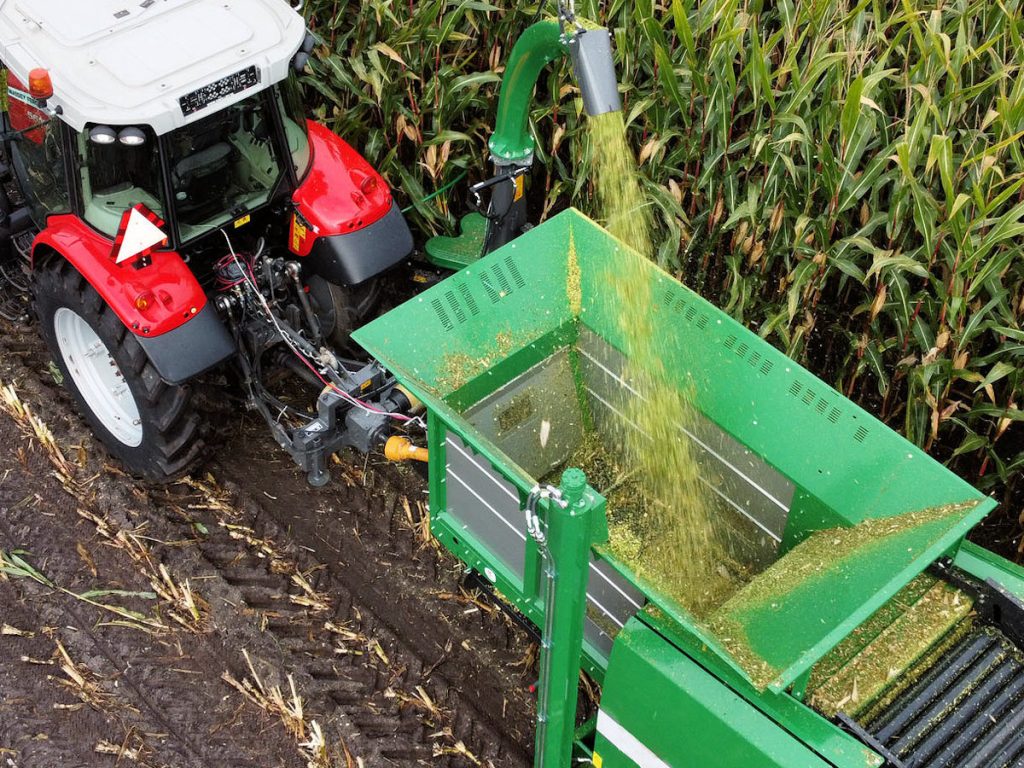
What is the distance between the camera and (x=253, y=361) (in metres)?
3.90

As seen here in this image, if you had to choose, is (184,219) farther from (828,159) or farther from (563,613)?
(828,159)

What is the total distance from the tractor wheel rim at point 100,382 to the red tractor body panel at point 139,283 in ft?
Result: 1.60

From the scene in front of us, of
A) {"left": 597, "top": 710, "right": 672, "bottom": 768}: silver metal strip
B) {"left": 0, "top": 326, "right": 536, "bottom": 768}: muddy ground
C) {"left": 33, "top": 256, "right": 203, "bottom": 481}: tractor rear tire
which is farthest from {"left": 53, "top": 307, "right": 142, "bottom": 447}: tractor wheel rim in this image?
{"left": 597, "top": 710, "right": 672, "bottom": 768}: silver metal strip

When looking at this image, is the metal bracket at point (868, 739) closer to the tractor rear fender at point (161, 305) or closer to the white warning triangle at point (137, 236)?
the tractor rear fender at point (161, 305)

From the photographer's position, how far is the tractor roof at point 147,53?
323cm

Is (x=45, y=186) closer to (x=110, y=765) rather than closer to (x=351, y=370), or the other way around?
(x=351, y=370)

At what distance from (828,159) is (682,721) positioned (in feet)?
5.98

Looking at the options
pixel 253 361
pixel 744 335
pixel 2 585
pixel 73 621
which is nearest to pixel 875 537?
pixel 744 335

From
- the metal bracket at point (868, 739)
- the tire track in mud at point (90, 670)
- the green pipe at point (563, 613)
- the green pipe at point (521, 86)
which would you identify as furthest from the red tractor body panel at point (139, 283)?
the metal bracket at point (868, 739)

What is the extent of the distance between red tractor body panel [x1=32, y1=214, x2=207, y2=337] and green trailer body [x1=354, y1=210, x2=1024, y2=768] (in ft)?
2.60

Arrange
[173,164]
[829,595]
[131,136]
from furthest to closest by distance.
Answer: [173,164]
[131,136]
[829,595]

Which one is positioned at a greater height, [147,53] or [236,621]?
[147,53]

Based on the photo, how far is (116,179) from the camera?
11.7 feet

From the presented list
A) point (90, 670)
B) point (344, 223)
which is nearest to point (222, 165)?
point (344, 223)
